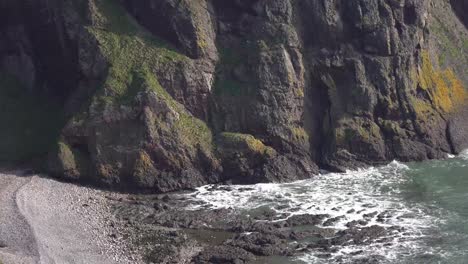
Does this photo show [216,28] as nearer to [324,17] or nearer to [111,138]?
[324,17]

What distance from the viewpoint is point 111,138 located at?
2165 inches

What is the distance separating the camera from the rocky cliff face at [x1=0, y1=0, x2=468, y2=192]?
2176 inches

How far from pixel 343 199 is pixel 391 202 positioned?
3.68 m

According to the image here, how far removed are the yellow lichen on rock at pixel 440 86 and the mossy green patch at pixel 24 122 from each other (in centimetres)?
3463

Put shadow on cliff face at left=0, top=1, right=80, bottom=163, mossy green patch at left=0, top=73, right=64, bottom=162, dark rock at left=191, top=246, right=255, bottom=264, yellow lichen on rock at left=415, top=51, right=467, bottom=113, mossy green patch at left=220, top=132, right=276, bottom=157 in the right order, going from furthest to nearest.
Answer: yellow lichen on rock at left=415, top=51, right=467, bottom=113, shadow on cliff face at left=0, top=1, right=80, bottom=163, mossy green patch at left=0, top=73, right=64, bottom=162, mossy green patch at left=220, top=132, right=276, bottom=157, dark rock at left=191, top=246, right=255, bottom=264

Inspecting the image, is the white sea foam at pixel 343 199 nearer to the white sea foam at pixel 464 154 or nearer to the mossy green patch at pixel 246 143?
the mossy green patch at pixel 246 143

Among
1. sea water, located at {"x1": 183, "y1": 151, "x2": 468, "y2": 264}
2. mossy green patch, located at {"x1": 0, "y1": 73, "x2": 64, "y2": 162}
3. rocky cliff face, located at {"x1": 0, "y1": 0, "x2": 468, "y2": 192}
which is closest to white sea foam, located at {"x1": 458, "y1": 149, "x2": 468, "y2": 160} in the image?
sea water, located at {"x1": 183, "y1": 151, "x2": 468, "y2": 264}

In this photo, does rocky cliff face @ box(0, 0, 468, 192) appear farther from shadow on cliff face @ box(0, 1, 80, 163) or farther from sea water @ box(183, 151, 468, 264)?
sea water @ box(183, 151, 468, 264)

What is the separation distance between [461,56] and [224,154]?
103ft

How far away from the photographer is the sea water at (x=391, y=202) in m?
42.8

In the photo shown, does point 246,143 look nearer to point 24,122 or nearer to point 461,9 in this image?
point 24,122

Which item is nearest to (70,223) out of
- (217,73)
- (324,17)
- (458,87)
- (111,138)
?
(111,138)

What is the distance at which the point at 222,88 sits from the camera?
59469 millimetres

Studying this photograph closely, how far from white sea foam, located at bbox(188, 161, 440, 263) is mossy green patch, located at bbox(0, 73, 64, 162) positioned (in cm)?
1601
